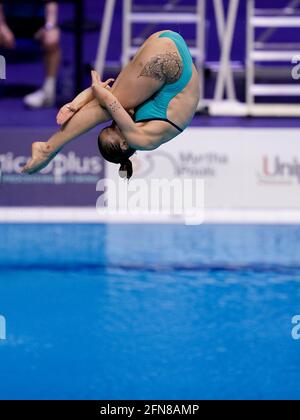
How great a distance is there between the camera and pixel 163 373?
7070 mm

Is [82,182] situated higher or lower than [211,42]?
lower

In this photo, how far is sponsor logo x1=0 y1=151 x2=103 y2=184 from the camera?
9445mm

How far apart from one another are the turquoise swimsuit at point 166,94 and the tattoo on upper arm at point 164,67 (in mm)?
39

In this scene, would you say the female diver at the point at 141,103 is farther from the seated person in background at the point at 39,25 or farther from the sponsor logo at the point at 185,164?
the sponsor logo at the point at 185,164

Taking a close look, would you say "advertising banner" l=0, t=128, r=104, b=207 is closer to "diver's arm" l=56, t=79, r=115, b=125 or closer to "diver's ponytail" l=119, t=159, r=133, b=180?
"diver's ponytail" l=119, t=159, r=133, b=180

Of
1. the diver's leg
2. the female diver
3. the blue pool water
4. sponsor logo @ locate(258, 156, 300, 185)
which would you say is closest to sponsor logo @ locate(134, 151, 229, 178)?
sponsor logo @ locate(258, 156, 300, 185)

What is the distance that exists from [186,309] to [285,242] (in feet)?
5.39

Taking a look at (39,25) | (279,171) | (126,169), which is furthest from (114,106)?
(279,171)

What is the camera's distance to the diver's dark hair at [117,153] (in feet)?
17.7

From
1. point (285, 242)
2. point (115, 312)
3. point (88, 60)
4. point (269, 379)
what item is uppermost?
point (88, 60)

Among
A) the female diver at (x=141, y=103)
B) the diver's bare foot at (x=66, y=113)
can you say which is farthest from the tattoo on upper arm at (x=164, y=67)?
the diver's bare foot at (x=66, y=113)
